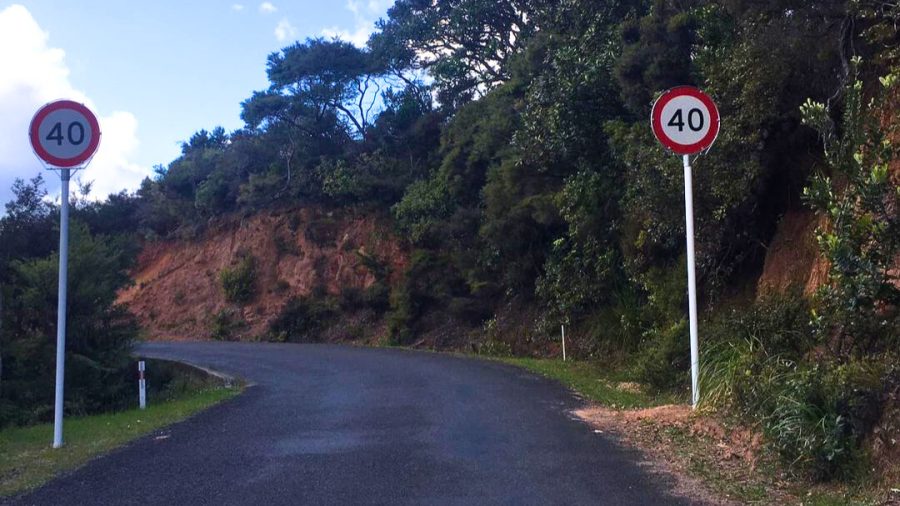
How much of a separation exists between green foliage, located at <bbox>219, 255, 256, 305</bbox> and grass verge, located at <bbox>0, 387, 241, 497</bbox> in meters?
27.0

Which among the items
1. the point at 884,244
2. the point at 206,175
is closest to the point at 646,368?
the point at 884,244

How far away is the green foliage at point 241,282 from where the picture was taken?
43438 millimetres

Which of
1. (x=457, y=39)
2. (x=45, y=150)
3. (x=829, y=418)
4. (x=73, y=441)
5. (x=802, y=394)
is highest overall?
(x=457, y=39)

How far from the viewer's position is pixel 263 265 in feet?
146

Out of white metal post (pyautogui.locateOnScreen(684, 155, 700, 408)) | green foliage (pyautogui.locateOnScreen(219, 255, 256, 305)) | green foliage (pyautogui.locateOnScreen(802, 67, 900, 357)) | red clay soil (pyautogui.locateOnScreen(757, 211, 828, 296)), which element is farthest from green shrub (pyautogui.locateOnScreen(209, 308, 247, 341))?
green foliage (pyautogui.locateOnScreen(802, 67, 900, 357))

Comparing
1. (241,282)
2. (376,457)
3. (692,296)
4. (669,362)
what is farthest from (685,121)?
(241,282)

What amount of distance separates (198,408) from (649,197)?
27.8 ft

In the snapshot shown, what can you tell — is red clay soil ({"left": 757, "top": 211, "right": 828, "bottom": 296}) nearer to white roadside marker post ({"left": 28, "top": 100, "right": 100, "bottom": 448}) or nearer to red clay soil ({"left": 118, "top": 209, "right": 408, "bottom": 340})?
white roadside marker post ({"left": 28, "top": 100, "right": 100, "bottom": 448})

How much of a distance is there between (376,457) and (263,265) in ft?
119

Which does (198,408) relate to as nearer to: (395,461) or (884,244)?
(395,461)

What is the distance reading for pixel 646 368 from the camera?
48.4 feet

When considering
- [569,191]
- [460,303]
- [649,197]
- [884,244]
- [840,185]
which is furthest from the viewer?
[460,303]

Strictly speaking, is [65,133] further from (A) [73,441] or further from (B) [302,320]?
(B) [302,320]

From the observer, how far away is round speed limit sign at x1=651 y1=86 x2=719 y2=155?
11.2 metres
